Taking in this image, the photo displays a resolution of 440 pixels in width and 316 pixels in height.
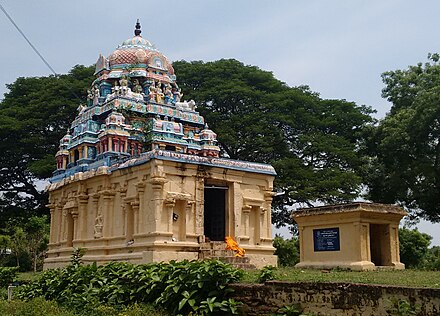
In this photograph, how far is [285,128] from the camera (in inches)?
1312

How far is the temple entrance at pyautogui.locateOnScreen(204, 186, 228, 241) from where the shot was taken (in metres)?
19.0

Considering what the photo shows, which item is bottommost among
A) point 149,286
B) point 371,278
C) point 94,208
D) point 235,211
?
point 149,286

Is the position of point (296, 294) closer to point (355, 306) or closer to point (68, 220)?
point (355, 306)

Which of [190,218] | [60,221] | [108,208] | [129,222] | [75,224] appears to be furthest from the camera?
[60,221]

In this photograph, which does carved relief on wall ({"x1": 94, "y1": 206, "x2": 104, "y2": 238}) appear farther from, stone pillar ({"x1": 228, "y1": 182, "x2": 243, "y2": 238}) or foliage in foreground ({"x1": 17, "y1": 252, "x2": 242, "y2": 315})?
stone pillar ({"x1": 228, "y1": 182, "x2": 243, "y2": 238})

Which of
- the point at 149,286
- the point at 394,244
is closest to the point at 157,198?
the point at 149,286

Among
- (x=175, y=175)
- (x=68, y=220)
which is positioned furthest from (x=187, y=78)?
(x=175, y=175)

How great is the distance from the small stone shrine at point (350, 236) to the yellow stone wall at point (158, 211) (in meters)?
2.25

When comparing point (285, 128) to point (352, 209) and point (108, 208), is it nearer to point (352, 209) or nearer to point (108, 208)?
point (108, 208)

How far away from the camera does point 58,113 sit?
33000 mm

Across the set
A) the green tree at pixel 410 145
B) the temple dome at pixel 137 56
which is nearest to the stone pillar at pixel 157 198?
the temple dome at pixel 137 56

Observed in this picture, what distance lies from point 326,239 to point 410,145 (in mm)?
10843

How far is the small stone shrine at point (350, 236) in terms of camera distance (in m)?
15.4

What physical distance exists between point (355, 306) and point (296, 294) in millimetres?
1157
